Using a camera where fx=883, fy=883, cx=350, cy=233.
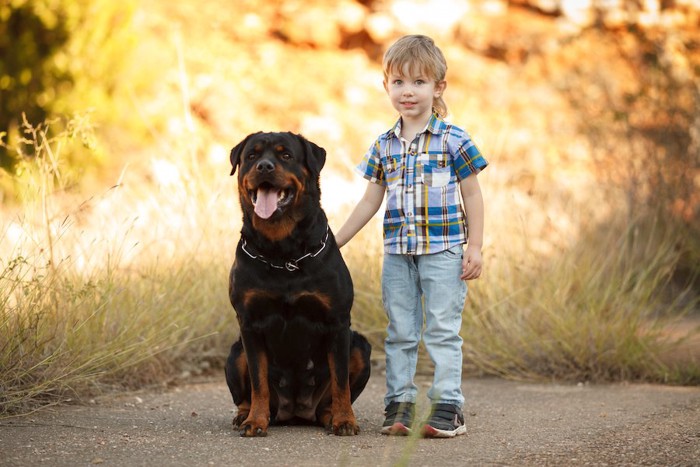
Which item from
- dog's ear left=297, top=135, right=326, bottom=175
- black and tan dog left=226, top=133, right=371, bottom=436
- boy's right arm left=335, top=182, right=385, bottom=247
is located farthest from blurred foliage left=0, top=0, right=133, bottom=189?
black and tan dog left=226, top=133, right=371, bottom=436

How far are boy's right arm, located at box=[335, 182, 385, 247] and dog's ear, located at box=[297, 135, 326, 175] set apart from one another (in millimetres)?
333

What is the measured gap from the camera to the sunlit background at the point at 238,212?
470 cm

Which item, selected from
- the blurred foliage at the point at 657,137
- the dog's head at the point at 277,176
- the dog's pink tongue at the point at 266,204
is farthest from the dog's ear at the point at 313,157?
the blurred foliage at the point at 657,137

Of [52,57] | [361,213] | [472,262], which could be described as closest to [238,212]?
[361,213]

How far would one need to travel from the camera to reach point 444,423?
3.85 meters

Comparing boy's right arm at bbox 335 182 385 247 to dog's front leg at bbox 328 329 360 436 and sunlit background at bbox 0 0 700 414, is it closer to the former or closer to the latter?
dog's front leg at bbox 328 329 360 436

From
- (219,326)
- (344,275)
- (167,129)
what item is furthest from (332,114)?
(344,275)

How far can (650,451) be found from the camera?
3551mm

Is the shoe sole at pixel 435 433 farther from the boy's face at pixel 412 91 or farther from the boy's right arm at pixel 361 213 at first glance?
the boy's face at pixel 412 91

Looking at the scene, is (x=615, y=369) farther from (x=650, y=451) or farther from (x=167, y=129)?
(x=167, y=129)

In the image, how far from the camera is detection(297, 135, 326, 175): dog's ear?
392 centimetres

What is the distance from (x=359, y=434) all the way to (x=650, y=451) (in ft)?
3.97

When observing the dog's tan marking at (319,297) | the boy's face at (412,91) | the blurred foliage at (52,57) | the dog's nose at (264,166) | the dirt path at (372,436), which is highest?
the blurred foliage at (52,57)

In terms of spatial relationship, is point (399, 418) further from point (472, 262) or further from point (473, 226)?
point (473, 226)
